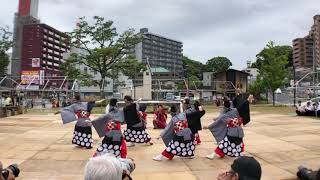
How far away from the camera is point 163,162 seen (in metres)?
11.3

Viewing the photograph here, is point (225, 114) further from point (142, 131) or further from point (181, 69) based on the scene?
point (181, 69)

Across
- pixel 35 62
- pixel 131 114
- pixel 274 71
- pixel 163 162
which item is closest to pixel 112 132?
pixel 163 162

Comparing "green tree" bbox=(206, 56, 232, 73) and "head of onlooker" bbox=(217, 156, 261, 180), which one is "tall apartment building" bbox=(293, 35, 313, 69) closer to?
"green tree" bbox=(206, 56, 232, 73)

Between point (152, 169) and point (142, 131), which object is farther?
point (142, 131)

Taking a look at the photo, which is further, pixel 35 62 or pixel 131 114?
pixel 35 62

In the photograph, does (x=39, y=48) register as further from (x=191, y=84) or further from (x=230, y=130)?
(x=230, y=130)

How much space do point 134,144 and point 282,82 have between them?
36194 millimetres

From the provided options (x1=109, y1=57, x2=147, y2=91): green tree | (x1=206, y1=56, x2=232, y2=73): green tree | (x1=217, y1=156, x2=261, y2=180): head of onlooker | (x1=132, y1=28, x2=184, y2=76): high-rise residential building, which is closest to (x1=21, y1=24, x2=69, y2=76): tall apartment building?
(x1=132, y1=28, x2=184, y2=76): high-rise residential building

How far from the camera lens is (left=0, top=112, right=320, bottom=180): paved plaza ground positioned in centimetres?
996

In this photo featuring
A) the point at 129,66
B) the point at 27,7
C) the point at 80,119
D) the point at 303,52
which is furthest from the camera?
the point at 303,52

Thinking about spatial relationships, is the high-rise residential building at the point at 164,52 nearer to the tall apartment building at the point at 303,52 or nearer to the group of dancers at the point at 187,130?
the tall apartment building at the point at 303,52

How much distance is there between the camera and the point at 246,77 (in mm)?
71812

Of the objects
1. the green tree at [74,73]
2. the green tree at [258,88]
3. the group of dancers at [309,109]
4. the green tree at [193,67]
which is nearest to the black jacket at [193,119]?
the group of dancers at [309,109]

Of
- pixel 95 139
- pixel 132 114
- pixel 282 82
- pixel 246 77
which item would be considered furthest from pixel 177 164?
pixel 246 77
